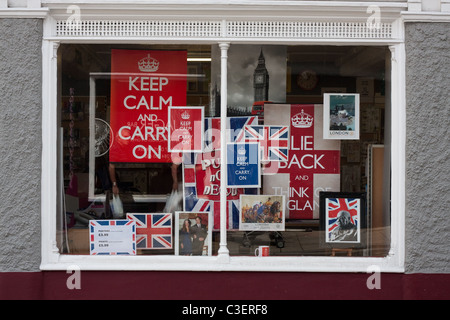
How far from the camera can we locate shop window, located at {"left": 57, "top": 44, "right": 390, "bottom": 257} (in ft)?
21.9

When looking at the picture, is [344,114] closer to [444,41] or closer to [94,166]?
[444,41]

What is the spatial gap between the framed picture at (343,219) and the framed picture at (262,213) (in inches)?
17.7

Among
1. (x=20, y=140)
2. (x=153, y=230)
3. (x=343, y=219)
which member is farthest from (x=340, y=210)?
(x=20, y=140)

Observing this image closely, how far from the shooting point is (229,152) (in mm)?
6707

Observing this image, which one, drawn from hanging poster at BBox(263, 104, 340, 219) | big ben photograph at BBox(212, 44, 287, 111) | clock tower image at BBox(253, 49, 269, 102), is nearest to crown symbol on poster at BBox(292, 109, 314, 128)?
hanging poster at BBox(263, 104, 340, 219)

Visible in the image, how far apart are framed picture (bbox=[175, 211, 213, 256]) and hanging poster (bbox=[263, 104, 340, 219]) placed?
29.4 inches

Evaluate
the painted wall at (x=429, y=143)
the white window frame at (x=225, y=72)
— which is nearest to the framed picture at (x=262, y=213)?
the white window frame at (x=225, y=72)

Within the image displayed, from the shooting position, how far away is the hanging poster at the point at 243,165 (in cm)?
671

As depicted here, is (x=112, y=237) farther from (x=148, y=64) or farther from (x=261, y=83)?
(x=261, y=83)

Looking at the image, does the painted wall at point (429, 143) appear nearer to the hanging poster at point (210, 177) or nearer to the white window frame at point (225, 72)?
the white window frame at point (225, 72)

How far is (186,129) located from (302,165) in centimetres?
132

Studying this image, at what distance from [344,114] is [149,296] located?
9.24ft

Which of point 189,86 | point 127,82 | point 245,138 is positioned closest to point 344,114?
point 245,138

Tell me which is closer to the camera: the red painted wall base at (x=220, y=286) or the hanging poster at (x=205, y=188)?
the red painted wall base at (x=220, y=286)
